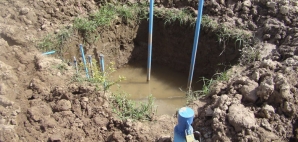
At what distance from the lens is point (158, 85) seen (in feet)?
14.4

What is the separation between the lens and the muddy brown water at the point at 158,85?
408cm

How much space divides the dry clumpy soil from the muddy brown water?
910 millimetres

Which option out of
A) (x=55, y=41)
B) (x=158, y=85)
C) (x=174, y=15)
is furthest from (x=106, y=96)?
(x=174, y=15)

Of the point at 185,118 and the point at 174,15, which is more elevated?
the point at 174,15

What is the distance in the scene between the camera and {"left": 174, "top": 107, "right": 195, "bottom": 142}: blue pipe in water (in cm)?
211

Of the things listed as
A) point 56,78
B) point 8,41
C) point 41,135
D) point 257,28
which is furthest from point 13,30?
point 257,28

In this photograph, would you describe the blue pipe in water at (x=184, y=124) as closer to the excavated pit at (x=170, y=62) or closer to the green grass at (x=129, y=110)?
the green grass at (x=129, y=110)

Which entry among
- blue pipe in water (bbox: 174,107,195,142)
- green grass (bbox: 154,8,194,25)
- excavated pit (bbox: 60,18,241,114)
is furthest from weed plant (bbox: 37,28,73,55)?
blue pipe in water (bbox: 174,107,195,142)

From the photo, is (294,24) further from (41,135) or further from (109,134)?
(41,135)

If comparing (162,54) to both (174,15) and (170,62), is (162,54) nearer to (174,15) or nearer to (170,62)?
(170,62)

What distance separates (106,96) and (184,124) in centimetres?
124

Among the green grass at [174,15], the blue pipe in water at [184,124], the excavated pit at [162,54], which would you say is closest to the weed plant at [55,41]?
the excavated pit at [162,54]

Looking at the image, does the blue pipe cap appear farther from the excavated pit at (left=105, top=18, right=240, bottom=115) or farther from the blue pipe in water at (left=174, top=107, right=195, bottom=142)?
the excavated pit at (left=105, top=18, right=240, bottom=115)

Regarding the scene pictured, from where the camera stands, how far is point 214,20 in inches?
167
